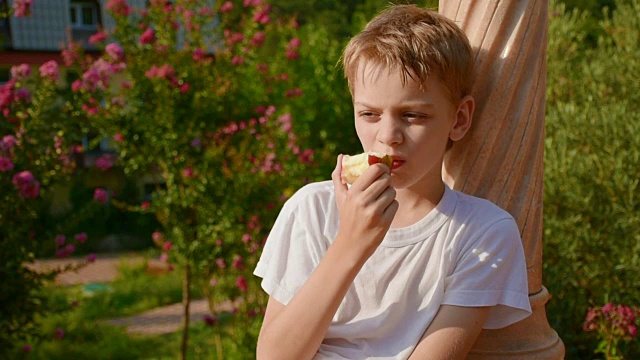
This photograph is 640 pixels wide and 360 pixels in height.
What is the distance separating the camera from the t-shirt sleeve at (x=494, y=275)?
207cm

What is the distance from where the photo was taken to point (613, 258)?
4496mm

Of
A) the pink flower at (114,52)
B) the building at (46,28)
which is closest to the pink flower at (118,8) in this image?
the pink flower at (114,52)

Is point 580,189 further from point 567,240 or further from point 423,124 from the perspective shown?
point 423,124

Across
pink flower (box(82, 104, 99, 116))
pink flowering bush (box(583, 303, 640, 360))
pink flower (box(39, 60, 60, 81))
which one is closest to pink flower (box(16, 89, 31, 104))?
pink flower (box(39, 60, 60, 81))

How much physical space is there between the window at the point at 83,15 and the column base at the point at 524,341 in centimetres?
1320

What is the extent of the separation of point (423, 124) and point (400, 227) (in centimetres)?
29

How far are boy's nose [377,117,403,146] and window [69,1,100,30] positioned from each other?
43.7 feet

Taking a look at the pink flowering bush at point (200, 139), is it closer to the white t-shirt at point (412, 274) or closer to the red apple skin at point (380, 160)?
the white t-shirt at point (412, 274)

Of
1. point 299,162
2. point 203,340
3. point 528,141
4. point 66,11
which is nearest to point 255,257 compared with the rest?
point 299,162

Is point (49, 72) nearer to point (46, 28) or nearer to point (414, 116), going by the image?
point (414, 116)

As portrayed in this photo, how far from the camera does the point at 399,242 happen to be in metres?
2.17

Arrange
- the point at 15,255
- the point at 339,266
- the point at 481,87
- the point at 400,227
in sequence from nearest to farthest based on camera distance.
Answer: the point at 339,266, the point at 400,227, the point at 481,87, the point at 15,255

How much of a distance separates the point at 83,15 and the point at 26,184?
10.5m

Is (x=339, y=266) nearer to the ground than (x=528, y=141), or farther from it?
nearer to the ground
